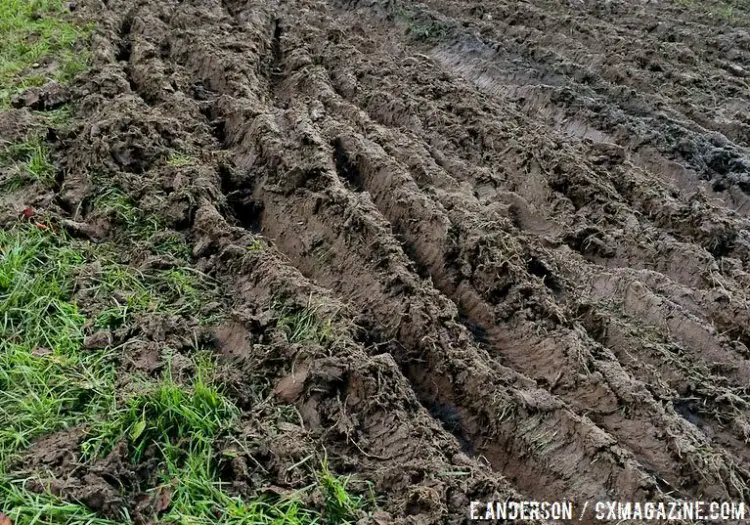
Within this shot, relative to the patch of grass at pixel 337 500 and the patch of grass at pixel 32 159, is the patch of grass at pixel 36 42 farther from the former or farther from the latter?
the patch of grass at pixel 337 500

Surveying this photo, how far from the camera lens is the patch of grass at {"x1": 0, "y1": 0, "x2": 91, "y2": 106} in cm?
544

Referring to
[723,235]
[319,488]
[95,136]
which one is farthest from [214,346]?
[723,235]

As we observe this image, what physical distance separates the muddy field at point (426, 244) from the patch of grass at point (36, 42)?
0.85 ft

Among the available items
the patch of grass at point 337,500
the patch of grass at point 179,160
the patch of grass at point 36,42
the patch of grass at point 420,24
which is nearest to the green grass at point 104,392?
the patch of grass at point 337,500

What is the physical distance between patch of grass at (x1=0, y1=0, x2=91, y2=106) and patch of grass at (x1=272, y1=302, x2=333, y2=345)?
346 centimetres

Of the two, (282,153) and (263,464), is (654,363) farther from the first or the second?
(282,153)

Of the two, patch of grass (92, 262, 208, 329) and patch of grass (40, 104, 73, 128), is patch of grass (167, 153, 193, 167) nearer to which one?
patch of grass (92, 262, 208, 329)

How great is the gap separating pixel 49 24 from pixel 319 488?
6.07 m

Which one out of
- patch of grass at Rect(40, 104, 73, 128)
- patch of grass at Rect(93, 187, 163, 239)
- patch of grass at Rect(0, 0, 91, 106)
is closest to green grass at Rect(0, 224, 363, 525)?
patch of grass at Rect(93, 187, 163, 239)

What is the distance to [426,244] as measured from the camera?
158 inches

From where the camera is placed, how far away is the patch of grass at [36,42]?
544cm

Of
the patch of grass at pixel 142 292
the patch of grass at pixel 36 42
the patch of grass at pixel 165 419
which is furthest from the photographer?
the patch of grass at pixel 36 42

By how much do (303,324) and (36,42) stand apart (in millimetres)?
4802

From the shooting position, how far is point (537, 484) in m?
3.03
